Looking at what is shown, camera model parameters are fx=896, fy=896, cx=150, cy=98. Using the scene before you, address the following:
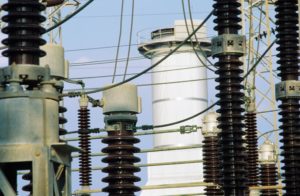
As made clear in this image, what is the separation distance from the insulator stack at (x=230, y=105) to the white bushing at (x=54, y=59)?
2.11 m

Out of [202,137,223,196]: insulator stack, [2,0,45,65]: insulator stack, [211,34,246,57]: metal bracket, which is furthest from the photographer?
[202,137,223,196]: insulator stack

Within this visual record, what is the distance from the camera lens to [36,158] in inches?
205

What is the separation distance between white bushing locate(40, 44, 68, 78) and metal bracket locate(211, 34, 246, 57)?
2.23 m

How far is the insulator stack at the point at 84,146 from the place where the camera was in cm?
1611

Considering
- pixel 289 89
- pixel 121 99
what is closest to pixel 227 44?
pixel 289 89

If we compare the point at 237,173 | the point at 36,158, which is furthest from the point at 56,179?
the point at 237,173

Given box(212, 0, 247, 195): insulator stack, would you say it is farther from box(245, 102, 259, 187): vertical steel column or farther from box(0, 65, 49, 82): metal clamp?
box(245, 102, 259, 187): vertical steel column

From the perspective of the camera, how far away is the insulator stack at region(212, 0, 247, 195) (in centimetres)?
923

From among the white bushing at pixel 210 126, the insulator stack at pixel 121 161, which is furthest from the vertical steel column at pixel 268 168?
the insulator stack at pixel 121 161

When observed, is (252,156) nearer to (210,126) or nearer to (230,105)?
(210,126)

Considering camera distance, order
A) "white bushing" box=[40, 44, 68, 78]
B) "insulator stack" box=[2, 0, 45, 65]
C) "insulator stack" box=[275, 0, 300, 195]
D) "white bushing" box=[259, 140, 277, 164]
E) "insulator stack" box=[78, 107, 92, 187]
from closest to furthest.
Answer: "insulator stack" box=[2, 0, 45, 65] < "white bushing" box=[40, 44, 68, 78] < "insulator stack" box=[275, 0, 300, 195] < "insulator stack" box=[78, 107, 92, 187] < "white bushing" box=[259, 140, 277, 164]

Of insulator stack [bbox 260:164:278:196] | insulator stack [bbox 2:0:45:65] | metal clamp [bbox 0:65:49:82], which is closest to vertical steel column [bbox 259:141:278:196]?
insulator stack [bbox 260:164:278:196]

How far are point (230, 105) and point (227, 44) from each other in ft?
2.28

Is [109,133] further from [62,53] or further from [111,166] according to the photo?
[62,53]
